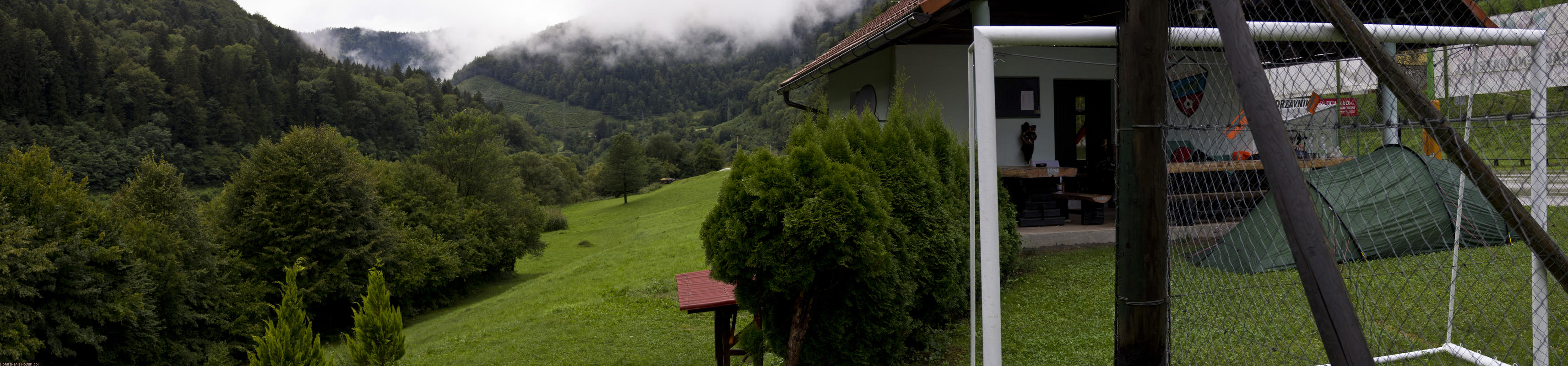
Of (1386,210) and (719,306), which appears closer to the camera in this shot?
(719,306)

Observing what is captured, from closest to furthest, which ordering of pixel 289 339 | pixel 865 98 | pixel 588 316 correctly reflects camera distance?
pixel 289 339 < pixel 865 98 < pixel 588 316

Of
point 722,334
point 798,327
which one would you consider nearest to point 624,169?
point 722,334

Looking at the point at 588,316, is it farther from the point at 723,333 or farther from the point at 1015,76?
the point at 1015,76

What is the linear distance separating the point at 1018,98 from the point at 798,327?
7334mm

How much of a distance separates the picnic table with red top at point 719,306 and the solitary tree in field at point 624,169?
161ft

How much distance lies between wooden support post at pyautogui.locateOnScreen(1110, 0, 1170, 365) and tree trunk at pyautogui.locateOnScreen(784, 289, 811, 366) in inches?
92.7

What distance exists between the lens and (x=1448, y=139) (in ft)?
8.20

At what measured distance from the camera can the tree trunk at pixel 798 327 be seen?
4789mm

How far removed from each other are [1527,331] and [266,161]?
76.0 feet

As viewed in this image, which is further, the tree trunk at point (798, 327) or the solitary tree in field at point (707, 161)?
the solitary tree in field at point (707, 161)

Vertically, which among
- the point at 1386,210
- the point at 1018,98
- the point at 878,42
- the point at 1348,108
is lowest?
the point at 1386,210

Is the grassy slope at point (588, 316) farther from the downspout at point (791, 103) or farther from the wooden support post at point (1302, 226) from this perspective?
the wooden support post at point (1302, 226)

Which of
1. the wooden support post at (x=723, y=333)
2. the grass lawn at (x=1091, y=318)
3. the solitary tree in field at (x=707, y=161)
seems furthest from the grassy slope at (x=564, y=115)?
the wooden support post at (x=723, y=333)

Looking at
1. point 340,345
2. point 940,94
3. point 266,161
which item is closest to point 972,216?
point 940,94
